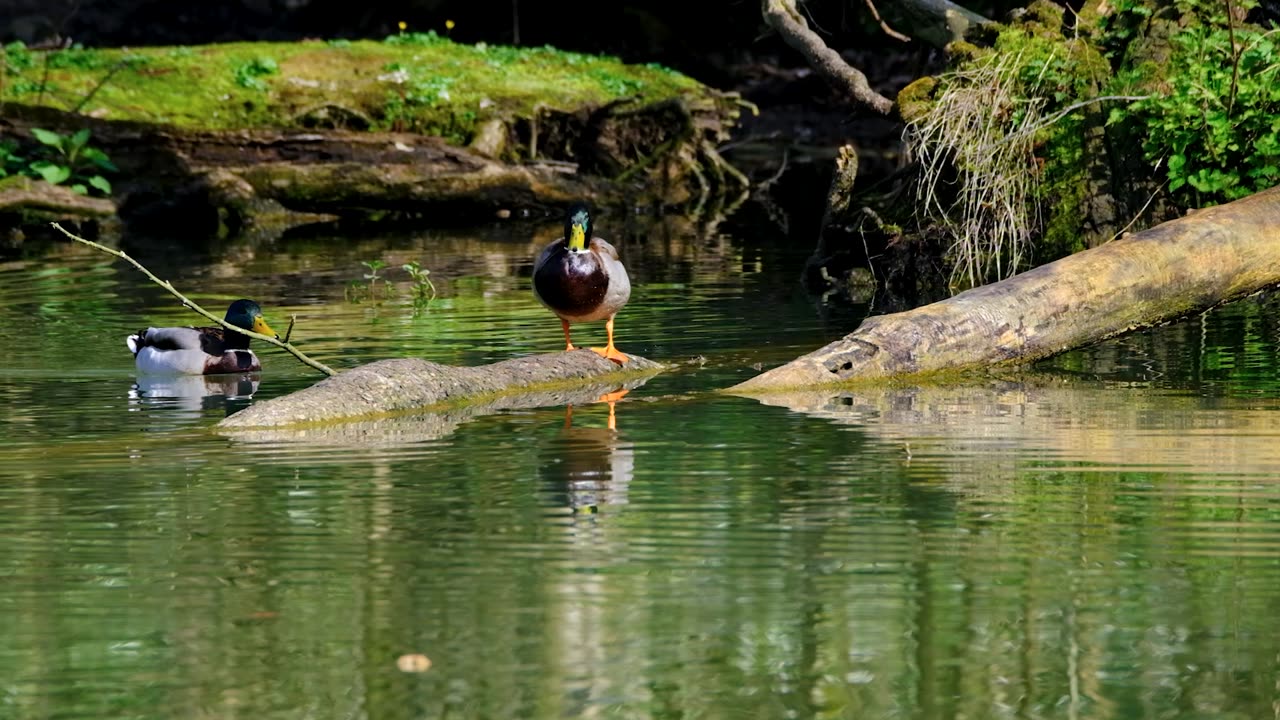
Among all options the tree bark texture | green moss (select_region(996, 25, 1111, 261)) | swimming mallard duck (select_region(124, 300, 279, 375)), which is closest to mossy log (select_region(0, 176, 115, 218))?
the tree bark texture

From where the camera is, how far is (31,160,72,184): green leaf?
782 inches

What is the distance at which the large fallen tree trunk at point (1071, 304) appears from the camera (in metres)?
8.77

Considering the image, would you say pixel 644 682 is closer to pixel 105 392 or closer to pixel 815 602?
pixel 815 602

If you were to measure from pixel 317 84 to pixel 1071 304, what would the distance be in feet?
48.8

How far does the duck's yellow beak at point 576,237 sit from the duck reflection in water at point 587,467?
1346 millimetres

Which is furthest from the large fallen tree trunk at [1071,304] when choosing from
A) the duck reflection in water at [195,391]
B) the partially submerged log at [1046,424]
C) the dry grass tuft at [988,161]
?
the duck reflection in water at [195,391]

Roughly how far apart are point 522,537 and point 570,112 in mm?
17846

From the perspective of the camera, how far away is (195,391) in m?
9.90

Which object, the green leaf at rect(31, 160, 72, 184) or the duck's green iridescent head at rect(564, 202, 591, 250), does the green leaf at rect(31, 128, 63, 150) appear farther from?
the duck's green iridescent head at rect(564, 202, 591, 250)

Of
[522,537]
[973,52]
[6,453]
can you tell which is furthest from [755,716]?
[973,52]

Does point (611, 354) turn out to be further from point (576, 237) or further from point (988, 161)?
point (988, 161)

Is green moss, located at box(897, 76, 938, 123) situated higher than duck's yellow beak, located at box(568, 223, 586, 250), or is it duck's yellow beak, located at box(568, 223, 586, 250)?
green moss, located at box(897, 76, 938, 123)

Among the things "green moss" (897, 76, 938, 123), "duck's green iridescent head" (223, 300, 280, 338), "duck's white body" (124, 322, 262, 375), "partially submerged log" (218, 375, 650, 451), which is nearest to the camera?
"partially submerged log" (218, 375, 650, 451)

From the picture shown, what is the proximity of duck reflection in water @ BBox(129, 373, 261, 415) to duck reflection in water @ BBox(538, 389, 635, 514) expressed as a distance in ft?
6.72
